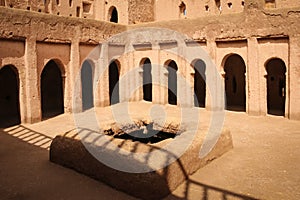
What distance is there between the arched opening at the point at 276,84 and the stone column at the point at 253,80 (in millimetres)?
3432

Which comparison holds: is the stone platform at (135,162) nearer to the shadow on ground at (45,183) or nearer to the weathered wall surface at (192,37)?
the shadow on ground at (45,183)

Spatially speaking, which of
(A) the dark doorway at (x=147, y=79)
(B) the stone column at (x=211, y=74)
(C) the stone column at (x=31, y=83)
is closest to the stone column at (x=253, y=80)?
(B) the stone column at (x=211, y=74)

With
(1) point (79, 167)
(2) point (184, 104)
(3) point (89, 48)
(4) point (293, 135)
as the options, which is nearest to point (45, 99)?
(3) point (89, 48)

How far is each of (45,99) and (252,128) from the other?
1338cm

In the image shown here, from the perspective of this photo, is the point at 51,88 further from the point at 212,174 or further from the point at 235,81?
the point at 212,174

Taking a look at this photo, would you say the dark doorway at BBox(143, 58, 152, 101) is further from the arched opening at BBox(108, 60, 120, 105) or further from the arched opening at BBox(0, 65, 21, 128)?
the arched opening at BBox(0, 65, 21, 128)

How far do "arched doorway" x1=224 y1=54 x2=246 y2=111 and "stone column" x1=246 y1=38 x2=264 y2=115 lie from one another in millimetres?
4038

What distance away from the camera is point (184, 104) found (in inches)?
703

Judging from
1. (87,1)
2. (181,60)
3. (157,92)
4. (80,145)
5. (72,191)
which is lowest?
(72,191)

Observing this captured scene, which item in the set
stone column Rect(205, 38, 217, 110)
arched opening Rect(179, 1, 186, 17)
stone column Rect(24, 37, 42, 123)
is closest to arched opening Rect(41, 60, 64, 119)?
stone column Rect(24, 37, 42, 123)

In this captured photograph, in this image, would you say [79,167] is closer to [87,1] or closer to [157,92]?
[157,92]

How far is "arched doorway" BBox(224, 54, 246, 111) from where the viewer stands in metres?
19.6

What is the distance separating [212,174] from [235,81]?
1325cm

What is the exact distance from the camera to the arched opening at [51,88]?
19.8 metres
